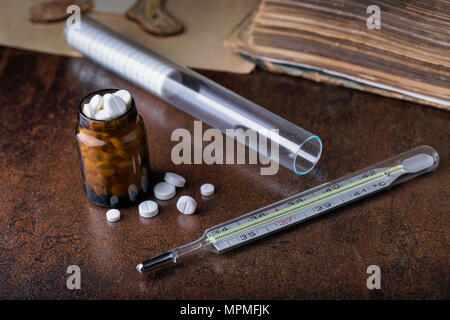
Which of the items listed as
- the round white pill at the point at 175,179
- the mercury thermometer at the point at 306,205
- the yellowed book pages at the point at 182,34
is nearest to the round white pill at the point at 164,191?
the round white pill at the point at 175,179

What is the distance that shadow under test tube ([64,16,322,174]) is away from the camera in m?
0.98

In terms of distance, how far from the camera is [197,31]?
1.36 meters

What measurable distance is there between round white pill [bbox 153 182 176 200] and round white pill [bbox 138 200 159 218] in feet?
0.09

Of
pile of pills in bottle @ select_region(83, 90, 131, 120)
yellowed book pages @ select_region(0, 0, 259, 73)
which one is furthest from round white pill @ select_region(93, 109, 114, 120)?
yellowed book pages @ select_region(0, 0, 259, 73)

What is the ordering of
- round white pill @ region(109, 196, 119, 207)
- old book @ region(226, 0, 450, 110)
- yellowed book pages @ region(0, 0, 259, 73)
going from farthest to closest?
yellowed book pages @ region(0, 0, 259, 73)
old book @ region(226, 0, 450, 110)
round white pill @ region(109, 196, 119, 207)

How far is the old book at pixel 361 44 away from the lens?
106 cm

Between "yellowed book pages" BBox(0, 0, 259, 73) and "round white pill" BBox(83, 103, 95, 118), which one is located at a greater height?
"round white pill" BBox(83, 103, 95, 118)

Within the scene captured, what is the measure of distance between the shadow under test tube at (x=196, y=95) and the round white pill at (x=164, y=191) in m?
0.18

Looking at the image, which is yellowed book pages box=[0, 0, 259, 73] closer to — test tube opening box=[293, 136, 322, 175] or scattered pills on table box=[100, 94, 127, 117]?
test tube opening box=[293, 136, 322, 175]

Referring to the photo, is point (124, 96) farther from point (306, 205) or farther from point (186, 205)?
point (306, 205)

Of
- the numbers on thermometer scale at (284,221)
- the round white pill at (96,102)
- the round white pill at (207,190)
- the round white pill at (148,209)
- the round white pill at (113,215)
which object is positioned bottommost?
the round white pill at (113,215)

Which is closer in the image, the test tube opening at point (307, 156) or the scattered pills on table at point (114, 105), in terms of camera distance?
the scattered pills on table at point (114, 105)

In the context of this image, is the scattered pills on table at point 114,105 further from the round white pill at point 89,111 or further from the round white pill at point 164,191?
the round white pill at point 164,191

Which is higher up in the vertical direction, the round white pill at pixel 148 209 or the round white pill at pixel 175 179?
the round white pill at pixel 175 179
